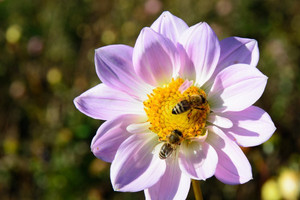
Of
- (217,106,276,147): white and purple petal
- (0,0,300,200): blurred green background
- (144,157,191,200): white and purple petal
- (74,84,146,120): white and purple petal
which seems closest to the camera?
(217,106,276,147): white and purple petal

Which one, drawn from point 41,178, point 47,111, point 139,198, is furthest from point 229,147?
point 47,111

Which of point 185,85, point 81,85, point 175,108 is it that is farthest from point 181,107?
point 81,85

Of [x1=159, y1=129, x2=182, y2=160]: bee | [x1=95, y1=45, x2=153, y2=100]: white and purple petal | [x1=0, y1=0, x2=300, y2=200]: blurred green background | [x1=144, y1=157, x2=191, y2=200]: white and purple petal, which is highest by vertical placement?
[x1=95, y1=45, x2=153, y2=100]: white and purple petal

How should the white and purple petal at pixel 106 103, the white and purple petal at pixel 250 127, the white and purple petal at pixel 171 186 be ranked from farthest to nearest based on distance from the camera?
the white and purple petal at pixel 106 103
the white and purple petal at pixel 171 186
the white and purple petal at pixel 250 127

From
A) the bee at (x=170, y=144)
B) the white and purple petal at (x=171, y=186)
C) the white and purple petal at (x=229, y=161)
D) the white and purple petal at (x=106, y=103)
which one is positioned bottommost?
the white and purple petal at (x=171, y=186)

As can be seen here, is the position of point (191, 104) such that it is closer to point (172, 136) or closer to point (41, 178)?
point (172, 136)

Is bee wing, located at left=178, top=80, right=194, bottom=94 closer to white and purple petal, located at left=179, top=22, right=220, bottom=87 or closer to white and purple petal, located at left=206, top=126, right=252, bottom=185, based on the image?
white and purple petal, located at left=179, top=22, right=220, bottom=87

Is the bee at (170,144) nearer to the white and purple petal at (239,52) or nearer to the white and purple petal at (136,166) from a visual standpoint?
the white and purple petal at (136,166)

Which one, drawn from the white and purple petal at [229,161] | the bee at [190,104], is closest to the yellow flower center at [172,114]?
the bee at [190,104]

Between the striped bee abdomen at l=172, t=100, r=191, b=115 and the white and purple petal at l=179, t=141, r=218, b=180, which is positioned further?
the striped bee abdomen at l=172, t=100, r=191, b=115

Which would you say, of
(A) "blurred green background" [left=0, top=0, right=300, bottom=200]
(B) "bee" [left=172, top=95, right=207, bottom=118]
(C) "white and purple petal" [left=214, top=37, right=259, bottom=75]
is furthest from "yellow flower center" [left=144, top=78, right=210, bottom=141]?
(A) "blurred green background" [left=0, top=0, right=300, bottom=200]
